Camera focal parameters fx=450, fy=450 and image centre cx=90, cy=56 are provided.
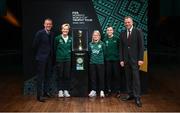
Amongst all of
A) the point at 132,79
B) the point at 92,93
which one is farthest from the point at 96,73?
Result: the point at 132,79

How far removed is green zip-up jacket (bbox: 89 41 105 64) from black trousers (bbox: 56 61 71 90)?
0.53 m

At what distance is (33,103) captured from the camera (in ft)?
29.5

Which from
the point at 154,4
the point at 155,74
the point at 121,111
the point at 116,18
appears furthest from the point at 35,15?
the point at 154,4

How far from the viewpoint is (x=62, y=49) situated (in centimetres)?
943

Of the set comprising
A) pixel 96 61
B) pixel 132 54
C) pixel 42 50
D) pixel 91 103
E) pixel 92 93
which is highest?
pixel 42 50

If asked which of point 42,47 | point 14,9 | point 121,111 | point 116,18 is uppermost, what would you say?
point 14,9

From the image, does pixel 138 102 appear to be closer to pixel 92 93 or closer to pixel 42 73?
pixel 92 93

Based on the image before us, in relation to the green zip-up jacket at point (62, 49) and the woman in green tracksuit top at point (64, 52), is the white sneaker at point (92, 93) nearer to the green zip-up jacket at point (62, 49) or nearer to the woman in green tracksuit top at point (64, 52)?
the woman in green tracksuit top at point (64, 52)

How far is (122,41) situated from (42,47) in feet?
5.37

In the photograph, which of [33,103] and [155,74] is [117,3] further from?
[155,74]

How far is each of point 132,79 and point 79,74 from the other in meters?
1.22

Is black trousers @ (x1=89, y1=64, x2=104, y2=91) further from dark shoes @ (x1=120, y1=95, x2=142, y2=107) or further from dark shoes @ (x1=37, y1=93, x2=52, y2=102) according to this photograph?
dark shoes @ (x1=37, y1=93, x2=52, y2=102)

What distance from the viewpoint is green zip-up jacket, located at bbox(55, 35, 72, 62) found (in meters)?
9.42

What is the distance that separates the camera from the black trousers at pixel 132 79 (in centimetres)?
879
